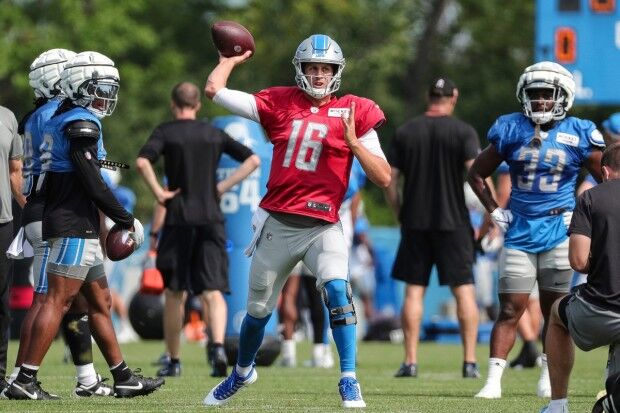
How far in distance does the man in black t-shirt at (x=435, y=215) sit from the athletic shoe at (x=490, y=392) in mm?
1985

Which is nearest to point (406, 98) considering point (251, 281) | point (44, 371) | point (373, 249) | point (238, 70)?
point (238, 70)

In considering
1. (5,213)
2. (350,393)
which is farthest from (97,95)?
(350,393)

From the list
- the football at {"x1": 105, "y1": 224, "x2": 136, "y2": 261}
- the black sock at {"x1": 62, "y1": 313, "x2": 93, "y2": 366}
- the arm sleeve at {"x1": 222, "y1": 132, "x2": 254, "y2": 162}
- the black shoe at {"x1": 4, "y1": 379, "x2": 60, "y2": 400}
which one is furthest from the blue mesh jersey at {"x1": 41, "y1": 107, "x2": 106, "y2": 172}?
the arm sleeve at {"x1": 222, "y1": 132, "x2": 254, "y2": 162}

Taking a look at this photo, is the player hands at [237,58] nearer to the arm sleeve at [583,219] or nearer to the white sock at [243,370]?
the white sock at [243,370]

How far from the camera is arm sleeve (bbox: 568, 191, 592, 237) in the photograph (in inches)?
271

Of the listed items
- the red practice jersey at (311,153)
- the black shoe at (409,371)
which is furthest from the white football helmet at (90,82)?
the black shoe at (409,371)

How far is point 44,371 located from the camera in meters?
11.2

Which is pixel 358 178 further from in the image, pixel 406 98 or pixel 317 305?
pixel 406 98

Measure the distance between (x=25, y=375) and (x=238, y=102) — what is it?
5.93 ft

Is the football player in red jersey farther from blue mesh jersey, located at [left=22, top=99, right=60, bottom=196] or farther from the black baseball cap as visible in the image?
the black baseball cap

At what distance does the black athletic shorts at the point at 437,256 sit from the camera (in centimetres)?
1100

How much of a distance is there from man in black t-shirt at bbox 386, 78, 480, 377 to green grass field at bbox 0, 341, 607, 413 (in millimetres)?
491

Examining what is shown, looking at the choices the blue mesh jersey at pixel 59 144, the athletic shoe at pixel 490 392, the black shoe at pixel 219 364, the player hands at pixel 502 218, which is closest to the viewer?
the blue mesh jersey at pixel 59 144

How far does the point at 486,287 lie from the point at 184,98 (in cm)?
884
